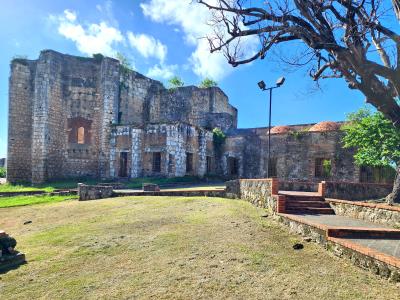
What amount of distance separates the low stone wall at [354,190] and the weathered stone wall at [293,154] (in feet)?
23.8

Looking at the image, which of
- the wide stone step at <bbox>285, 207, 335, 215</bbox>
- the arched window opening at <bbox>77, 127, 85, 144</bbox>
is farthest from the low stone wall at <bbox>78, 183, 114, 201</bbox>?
the arched window opening at <bbox>77, 127, 85, 144</bbox>

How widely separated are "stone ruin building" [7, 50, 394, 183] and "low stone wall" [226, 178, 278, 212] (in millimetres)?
9552

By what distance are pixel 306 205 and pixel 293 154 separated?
45.5ft

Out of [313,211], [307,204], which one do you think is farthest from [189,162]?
[313,211]

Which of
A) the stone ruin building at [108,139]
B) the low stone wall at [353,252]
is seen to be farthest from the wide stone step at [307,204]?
the stone ruin building at [108,139]

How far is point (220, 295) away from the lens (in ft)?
16.8

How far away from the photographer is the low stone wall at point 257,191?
34.3ft

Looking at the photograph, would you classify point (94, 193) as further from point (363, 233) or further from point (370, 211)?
point (363, 233)

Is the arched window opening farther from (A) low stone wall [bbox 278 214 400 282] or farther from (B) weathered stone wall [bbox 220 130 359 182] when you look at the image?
(A) low stone wall [bbox 278 214 400 282]

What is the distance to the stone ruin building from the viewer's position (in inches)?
923

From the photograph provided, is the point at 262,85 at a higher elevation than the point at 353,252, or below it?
higher

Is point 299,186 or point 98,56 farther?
point 98,56

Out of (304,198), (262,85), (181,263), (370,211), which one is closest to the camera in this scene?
(181,263)

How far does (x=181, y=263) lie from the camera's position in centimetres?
636
